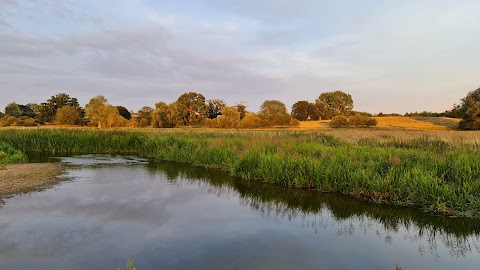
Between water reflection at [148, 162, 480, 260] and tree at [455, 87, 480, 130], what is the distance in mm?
38723

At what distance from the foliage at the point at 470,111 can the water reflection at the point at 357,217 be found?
38723 mm

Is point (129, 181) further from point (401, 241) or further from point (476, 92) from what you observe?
point (476, 92)

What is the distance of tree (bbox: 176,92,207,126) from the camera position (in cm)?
6825

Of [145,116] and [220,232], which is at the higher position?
[145,116]

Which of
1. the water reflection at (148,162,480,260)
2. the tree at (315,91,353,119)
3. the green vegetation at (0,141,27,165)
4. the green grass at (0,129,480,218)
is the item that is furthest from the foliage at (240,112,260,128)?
the water reflection at (148,162,480,260)

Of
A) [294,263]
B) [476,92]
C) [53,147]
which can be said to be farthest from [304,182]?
[476,92]

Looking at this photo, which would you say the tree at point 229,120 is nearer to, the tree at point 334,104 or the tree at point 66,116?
the tree at point 334,104

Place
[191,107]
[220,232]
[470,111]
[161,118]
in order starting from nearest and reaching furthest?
[220,232] < [470,111] < [161,118] < [191,107]

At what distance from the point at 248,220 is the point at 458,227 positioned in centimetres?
517

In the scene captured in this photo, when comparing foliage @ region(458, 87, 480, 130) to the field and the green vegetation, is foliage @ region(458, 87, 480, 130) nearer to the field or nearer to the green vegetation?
the field

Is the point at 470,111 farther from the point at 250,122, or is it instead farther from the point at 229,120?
the point at 229,120

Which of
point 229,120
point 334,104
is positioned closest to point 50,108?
point 229,120

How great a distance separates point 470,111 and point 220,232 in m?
45.3

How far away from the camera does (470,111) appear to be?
41625 millimetres
